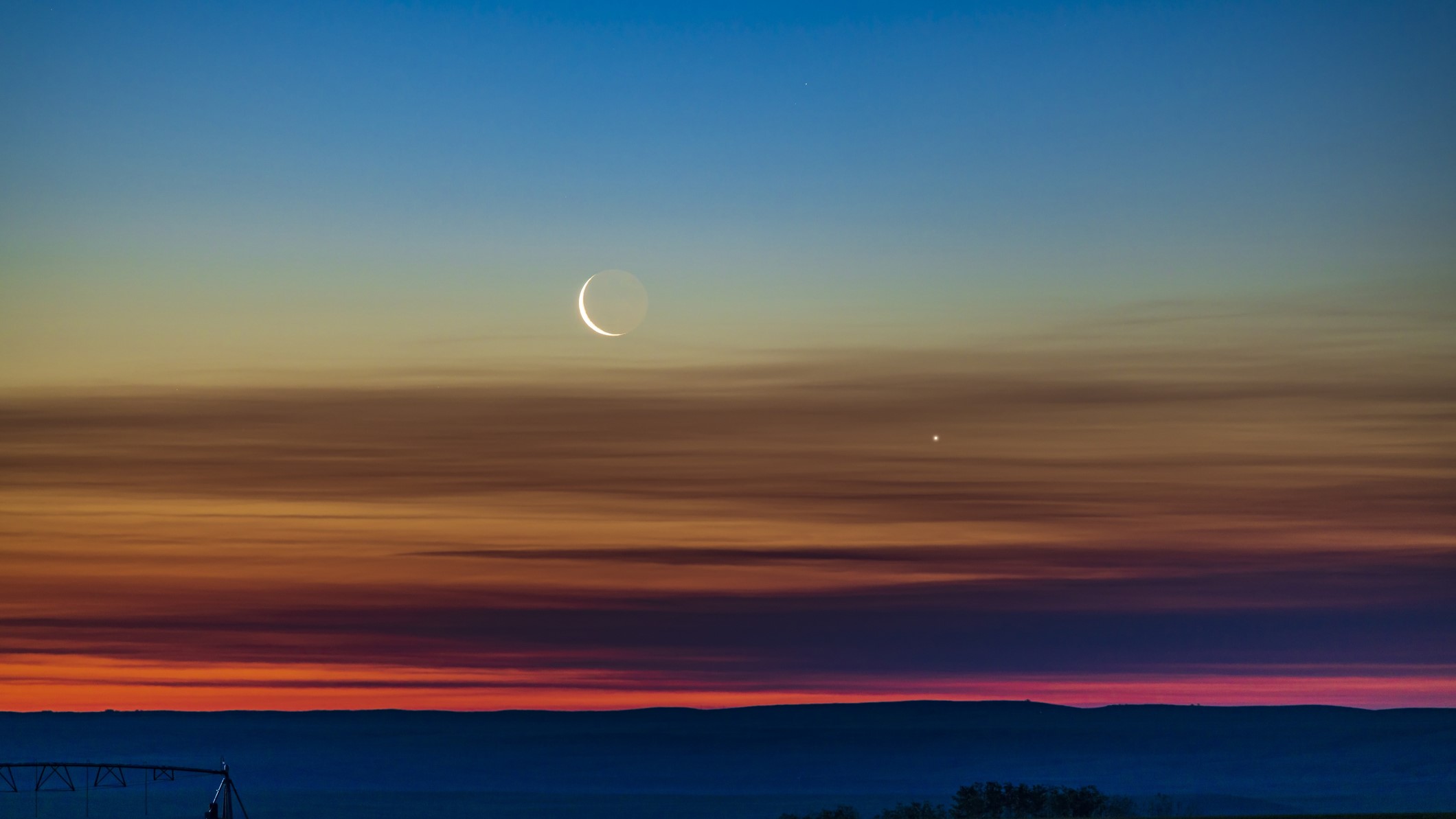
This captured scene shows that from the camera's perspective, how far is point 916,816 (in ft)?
344

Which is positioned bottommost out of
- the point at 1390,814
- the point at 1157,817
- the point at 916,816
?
the point at 1390,814

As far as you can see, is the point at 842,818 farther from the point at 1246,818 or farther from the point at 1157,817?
the point at 1157,817

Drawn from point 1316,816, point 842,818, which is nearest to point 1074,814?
point 842,818

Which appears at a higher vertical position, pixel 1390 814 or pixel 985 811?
pixel 985 811

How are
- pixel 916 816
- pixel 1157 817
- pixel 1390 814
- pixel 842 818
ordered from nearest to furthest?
pixel 1390 814
pixel 916 816
pixel 842 818
pixel 1157 817

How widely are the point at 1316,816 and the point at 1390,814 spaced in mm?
4349

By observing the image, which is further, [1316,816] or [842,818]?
[842,818]

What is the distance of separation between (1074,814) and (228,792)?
53.1 metres

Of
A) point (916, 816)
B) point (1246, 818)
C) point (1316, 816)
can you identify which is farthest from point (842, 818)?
point (1316, 816)

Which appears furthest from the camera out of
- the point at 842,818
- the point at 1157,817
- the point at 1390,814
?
the point at 1157,817

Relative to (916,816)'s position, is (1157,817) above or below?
above

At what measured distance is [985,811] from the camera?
111 meters

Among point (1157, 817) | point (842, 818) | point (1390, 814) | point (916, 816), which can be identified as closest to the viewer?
point (1390, 814)

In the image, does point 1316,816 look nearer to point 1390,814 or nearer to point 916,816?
point 1390,814
